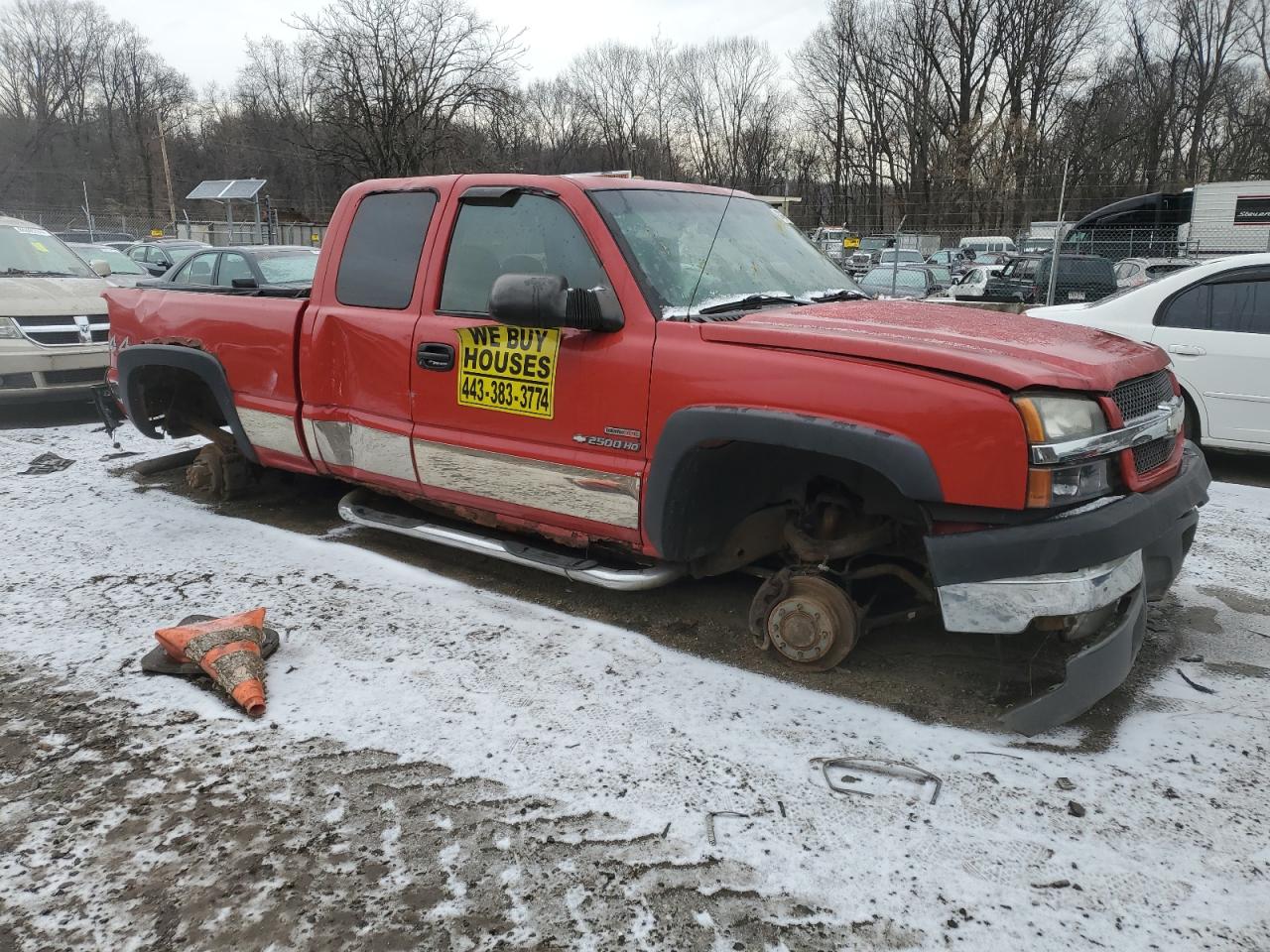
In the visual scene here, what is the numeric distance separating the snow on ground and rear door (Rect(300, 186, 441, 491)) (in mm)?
600

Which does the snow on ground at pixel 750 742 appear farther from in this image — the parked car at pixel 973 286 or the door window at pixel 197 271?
the parked car at pixel 973 286

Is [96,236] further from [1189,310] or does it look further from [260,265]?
[1189,310]

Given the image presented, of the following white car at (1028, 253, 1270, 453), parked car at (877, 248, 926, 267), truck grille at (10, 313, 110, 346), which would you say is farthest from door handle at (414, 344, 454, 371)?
parked car at (877, 248, 926, 267)

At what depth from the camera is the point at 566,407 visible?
3549 millimetres

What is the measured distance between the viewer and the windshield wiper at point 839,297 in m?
3.83

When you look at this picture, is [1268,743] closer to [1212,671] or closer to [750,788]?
[1212,671]

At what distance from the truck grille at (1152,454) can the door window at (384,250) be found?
3.04m

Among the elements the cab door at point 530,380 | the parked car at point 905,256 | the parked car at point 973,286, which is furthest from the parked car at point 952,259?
the cab door at point 530,380

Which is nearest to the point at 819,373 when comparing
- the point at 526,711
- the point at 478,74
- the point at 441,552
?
the point at 526,711

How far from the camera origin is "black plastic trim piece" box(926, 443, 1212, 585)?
2678 mm

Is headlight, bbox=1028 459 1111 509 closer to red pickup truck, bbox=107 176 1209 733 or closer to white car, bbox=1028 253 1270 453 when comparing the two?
red pickup truck, bbox=107 176 1209 733

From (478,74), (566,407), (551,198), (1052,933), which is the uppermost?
(478,74)

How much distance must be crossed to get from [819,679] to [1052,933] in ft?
4.32

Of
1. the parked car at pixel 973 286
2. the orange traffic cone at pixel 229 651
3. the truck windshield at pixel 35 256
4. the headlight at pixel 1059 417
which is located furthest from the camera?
the parked car at pixel 973 286
